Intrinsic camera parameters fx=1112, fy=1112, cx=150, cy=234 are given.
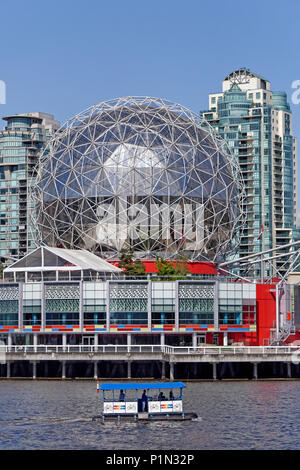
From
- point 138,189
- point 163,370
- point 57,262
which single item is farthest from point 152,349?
point 138,189

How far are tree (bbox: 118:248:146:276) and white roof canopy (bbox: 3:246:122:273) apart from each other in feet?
3.58

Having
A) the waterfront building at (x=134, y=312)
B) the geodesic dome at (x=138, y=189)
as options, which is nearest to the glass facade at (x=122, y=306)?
the waterfront building at (x=134, y=312)

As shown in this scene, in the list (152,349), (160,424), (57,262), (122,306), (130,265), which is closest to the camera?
(160,424)

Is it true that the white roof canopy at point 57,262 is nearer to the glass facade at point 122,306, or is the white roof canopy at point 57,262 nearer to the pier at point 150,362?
the glass facade at point 122,306

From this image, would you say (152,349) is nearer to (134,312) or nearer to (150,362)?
(150,362)

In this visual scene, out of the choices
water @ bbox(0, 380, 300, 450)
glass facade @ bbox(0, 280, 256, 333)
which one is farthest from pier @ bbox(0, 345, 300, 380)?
water @ bbox(0, 380, 300, 450)

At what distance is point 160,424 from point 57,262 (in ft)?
197

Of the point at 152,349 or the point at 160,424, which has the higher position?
the point at 152,349

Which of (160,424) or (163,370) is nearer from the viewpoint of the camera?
(160,424)

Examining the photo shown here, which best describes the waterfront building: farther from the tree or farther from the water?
the water

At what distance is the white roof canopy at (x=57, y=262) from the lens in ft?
458

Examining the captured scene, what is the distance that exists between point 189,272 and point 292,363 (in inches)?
1187

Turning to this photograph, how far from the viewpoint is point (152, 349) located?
119875mm
